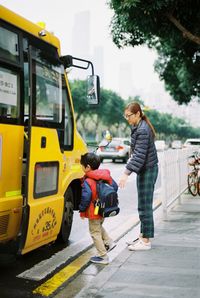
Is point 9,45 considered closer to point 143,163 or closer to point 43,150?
point 43,150

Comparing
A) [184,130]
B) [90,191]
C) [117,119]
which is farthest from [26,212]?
[184,130]

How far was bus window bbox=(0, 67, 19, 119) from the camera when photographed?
182 inches

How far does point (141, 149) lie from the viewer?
558cm

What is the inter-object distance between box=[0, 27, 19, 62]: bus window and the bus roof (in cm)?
11

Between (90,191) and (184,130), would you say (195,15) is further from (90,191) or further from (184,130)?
(184,130)

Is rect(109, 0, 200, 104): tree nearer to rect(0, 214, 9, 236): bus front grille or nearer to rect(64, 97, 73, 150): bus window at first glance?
rect(64, 97, 73, 150): bus window

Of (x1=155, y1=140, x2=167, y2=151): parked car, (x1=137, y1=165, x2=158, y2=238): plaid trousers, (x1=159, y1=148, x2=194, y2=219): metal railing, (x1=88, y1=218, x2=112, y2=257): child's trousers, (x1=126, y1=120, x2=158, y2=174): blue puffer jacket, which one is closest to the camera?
(x1=88, y1=218, x2=112, y2=257): child's trousers

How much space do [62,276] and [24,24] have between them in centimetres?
255

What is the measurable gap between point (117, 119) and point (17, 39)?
65.4 metres

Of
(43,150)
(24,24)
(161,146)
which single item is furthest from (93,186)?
(161,146)

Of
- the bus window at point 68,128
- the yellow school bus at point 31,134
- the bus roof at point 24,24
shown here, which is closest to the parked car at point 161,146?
the bus window at point 68,128

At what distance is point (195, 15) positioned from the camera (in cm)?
1474

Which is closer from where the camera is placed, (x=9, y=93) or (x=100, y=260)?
(x=9, y=93)

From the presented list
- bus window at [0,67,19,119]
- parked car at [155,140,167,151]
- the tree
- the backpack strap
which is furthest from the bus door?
the tree
